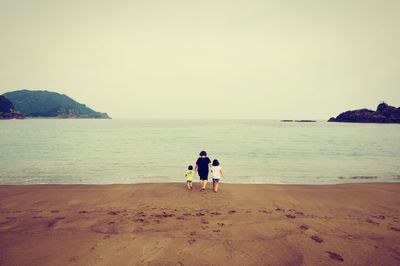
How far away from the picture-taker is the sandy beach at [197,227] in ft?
20.1

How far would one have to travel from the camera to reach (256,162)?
25.0 m

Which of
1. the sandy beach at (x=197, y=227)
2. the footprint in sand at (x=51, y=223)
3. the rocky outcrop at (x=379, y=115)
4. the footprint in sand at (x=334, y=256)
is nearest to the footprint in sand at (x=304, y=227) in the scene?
the sandy beach at (x=197, y=227)

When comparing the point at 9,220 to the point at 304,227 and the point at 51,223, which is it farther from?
the point at 304,227

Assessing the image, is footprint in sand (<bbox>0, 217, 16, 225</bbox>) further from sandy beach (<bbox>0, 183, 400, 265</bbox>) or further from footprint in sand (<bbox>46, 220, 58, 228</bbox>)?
footprint in sand (<bbox>46, 220, 58, 228</bbox>)

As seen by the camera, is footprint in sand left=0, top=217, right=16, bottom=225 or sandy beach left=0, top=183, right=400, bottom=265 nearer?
sandy beach left=0, top=183, right=400, bottom=265

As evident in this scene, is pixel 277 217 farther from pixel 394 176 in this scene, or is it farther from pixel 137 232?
pixel 394 176

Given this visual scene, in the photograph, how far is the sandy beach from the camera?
612 cm

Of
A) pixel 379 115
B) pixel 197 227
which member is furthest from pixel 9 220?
pixel 379 115

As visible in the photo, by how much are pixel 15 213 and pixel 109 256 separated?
5706mm

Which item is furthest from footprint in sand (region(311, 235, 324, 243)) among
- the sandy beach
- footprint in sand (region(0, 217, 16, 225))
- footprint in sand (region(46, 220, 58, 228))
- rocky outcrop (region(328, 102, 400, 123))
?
rocky outcrop (region(328, 102, 400, 123))

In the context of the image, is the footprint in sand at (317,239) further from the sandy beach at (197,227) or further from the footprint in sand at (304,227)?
the footprint in sand at (304,227)

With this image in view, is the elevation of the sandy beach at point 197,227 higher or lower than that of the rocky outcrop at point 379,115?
lower

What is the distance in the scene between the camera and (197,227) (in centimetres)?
782

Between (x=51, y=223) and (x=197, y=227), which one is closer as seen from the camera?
(x=197, y=227)
